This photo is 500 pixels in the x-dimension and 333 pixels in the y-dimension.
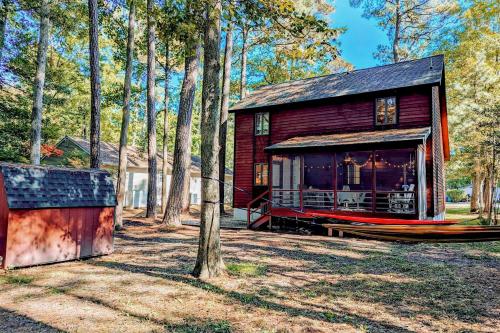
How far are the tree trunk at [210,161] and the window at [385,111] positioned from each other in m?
11.2

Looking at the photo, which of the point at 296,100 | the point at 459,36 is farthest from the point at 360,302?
the point at 459,36

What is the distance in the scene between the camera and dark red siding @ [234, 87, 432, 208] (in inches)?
594

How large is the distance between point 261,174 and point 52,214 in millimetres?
12986

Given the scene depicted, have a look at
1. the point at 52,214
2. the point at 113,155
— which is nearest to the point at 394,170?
the point at 52,214

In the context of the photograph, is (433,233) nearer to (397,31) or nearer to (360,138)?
(360,138)

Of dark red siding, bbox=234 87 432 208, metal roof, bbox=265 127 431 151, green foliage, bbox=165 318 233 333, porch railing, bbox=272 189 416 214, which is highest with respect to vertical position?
dark red siding, bbox=234 87 432 208

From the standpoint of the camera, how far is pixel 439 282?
6.63 m

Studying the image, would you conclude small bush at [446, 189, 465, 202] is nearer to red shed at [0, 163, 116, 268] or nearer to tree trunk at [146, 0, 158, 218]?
tree trunk at [146, 0, 158, 218]

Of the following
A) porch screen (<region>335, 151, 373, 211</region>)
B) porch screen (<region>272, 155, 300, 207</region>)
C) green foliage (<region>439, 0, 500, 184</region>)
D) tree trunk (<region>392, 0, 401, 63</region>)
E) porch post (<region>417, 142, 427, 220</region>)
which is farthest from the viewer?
tree trunk (<region>392, 0, 401, 63</region>)

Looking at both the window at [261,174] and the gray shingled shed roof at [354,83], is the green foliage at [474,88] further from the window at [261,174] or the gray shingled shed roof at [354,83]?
the window at [261,174]

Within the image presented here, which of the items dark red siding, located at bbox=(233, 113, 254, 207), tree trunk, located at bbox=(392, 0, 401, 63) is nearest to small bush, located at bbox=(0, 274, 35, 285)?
dark red siding, located at bbox=(233, 113, 254, 207)

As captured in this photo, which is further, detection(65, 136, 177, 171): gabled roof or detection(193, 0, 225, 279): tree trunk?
detection(65, 136, 177, 171): gabled roof

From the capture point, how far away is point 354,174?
20.3 m

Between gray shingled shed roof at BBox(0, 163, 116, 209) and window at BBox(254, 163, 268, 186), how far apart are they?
1113 centimetres
